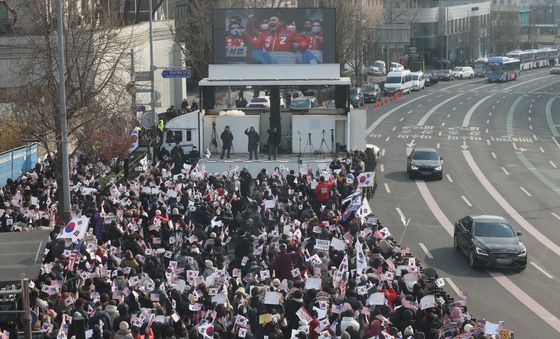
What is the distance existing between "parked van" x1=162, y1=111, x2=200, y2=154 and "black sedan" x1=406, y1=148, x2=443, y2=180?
8.54 m

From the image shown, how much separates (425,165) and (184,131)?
30.9 feet

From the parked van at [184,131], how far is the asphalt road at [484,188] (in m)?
7.13

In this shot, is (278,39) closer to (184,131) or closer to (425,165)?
(184,131)

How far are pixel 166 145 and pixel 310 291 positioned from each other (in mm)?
22081

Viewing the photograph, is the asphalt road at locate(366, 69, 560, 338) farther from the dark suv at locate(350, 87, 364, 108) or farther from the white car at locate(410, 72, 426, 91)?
the white car at locate(410, 72, 426, 91)

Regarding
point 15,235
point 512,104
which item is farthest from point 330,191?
point 512,104

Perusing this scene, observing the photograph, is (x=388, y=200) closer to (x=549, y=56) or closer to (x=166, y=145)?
(x=166, y=145)

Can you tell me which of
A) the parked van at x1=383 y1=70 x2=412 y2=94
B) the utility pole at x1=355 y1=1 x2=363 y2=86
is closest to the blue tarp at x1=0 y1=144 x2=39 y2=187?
the parked van at x1=383 y1=70 x2=412 y2=94

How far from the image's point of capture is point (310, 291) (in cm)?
1800

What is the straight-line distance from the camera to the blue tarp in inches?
1233

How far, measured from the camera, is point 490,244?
26750 mm

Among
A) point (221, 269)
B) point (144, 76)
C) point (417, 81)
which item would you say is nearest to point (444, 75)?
point (417, 81)

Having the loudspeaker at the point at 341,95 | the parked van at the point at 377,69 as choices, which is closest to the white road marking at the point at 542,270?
the loudspeaker at the point at 341,95

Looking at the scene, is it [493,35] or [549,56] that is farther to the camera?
[493,35]
